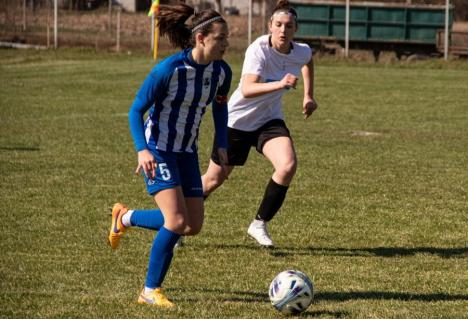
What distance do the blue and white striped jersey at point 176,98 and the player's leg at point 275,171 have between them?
1751 millimetres

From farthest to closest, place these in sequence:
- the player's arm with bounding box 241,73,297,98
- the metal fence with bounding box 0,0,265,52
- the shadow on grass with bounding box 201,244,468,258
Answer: the metal fence with bounding box 0,0,265,52
the shadow on grass with bounding box 201,244,468,258
the player's arm with bounding box 241,73,297,98

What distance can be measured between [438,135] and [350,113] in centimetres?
385

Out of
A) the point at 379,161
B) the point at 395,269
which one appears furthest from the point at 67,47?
the point at 395,269

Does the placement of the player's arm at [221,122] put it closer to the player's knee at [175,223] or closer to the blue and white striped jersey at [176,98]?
the blue and white striped jersey at [176,98]

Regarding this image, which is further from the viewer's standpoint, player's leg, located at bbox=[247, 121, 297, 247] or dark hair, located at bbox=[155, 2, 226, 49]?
player's leg, located at bbox=[247, 121, 297, 247]

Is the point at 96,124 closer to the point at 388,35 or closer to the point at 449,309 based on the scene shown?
the point at 449,309

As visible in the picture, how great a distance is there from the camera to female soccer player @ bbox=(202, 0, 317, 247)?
8.18 metres

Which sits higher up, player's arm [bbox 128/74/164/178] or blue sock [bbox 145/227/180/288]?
player's arm [bbox 128/74/164/178]

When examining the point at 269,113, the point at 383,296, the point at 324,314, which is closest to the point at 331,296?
the point at 383,296

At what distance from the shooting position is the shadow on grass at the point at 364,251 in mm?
8070

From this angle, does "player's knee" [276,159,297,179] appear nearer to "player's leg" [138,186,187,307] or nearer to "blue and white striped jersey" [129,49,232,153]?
"blue and white striped jersey" [129,49,232,153]

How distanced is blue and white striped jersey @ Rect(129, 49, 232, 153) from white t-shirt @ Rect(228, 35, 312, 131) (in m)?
1.75

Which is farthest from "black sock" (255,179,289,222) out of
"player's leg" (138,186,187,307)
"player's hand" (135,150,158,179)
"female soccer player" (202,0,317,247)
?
"player's hand" (135,150,158,179)

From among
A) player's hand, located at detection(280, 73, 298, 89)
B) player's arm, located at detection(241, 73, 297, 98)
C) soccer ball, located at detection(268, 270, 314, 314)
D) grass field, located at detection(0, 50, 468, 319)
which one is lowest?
grass field, located at detection(0, 50, 468, 319)
